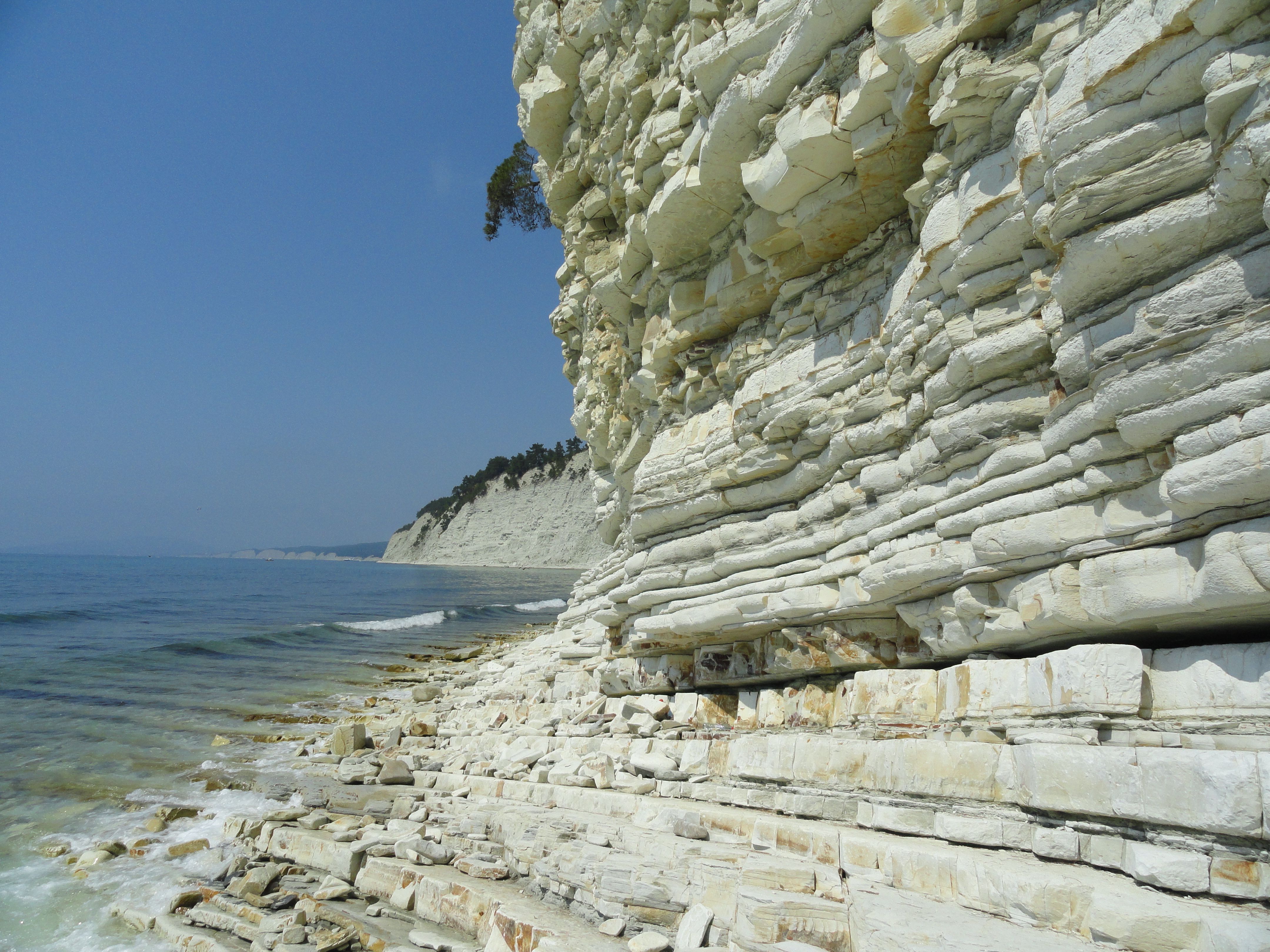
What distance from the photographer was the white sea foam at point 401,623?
33.5 metres

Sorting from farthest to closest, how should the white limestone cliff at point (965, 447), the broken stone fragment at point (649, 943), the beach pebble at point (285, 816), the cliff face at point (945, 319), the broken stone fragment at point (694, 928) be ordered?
the beach pebble at point (285, 816)
the broken stone fragment at point (649, 943)
the broken stone fragment at point (694, 928)
the cliff face at point (945, 319)
the white limestone cliff at point (965, 447)

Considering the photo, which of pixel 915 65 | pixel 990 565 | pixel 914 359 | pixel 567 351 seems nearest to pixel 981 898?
pixel 990 565

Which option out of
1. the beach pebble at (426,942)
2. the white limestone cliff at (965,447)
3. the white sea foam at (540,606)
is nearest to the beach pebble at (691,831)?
the white limestone cliff at (965,447)

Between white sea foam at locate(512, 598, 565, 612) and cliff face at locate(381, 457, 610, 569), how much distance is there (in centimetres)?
2638

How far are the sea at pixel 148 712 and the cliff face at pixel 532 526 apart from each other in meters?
36.2

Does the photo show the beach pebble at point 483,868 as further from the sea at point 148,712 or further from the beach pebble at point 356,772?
the beach pebble at point 356,772

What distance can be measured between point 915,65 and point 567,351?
13.9 m

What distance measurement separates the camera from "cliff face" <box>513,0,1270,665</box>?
4.12m

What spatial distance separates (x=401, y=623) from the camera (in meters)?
35.8

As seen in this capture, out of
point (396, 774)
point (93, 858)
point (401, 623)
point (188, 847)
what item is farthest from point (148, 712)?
point (401, 623)

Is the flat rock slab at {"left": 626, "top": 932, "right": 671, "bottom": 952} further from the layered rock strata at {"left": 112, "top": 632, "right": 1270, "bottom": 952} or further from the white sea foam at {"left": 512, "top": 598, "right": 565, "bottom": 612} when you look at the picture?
the white sea foam at {"left": 512, "top": 598, "right": 565, "bottom": 612}

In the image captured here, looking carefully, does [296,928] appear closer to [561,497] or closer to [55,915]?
[55,915]

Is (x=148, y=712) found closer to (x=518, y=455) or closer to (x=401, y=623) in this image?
(x=401, y=623)

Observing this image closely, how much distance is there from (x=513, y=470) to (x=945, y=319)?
89751 mm
